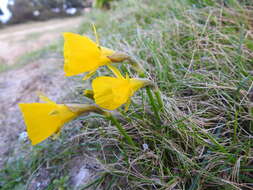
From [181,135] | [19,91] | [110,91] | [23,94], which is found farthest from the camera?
[19,91]

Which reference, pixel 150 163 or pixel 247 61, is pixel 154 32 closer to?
pixel 247 61

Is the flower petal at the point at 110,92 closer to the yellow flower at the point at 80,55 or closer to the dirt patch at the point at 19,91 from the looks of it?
the yellow flower at the point at 80,55

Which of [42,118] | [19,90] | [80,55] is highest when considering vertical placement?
[80,55]

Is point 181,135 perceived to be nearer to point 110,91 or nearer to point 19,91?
point 110,91

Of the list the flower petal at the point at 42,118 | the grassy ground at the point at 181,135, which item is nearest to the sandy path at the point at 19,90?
the grassy ground at the point at 181,135

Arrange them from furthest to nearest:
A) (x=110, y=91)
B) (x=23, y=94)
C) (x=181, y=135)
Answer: (x=23, y=94) → (x=181, y=135) → (x=110, y=91)

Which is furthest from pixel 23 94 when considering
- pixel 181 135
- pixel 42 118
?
pixel 181 135

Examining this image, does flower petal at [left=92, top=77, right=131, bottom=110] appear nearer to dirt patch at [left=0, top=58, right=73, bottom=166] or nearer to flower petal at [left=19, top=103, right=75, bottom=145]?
flower petal at [left=19, top=103, right=75, bottom=145]

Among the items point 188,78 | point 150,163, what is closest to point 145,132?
point 150,163
